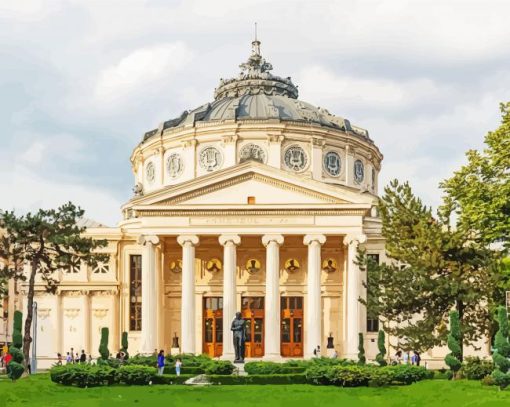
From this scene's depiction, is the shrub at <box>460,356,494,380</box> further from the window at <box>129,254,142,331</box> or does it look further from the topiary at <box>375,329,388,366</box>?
the window at <box>129,254,142,331</box>

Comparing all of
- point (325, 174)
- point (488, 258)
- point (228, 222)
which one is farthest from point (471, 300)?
point (325, 174)

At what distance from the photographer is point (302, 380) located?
155 ft

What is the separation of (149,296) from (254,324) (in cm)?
948

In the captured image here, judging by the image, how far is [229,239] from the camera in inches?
2785

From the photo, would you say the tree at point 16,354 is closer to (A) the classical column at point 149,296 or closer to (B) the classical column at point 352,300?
(A) the classical column at point 149,296

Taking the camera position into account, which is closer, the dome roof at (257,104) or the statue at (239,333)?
the statue at (239,333)

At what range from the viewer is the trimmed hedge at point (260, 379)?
47.1 metres

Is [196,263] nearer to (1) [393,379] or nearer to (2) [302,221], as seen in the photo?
(2) [302,221]

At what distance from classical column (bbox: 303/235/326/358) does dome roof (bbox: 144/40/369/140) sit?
756 inches

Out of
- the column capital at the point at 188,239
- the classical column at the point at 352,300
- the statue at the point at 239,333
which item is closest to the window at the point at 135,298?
the column capital at the point at 188,239

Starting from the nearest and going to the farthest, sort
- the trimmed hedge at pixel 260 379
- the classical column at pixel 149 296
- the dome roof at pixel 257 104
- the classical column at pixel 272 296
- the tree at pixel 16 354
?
the tree at pixel 16 354
the trimmed hedge at pixel 260 379
the classical column at pixel 272 296
the classical column at pixel 149 296
the dome roof at pixel 257 104

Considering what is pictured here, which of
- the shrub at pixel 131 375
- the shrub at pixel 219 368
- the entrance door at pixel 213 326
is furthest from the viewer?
the entrance door at pixel 213 326

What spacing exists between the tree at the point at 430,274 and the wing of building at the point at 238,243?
15298 millimetres

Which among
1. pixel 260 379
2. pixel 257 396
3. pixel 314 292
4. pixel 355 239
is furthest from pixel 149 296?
pixel 257 396
